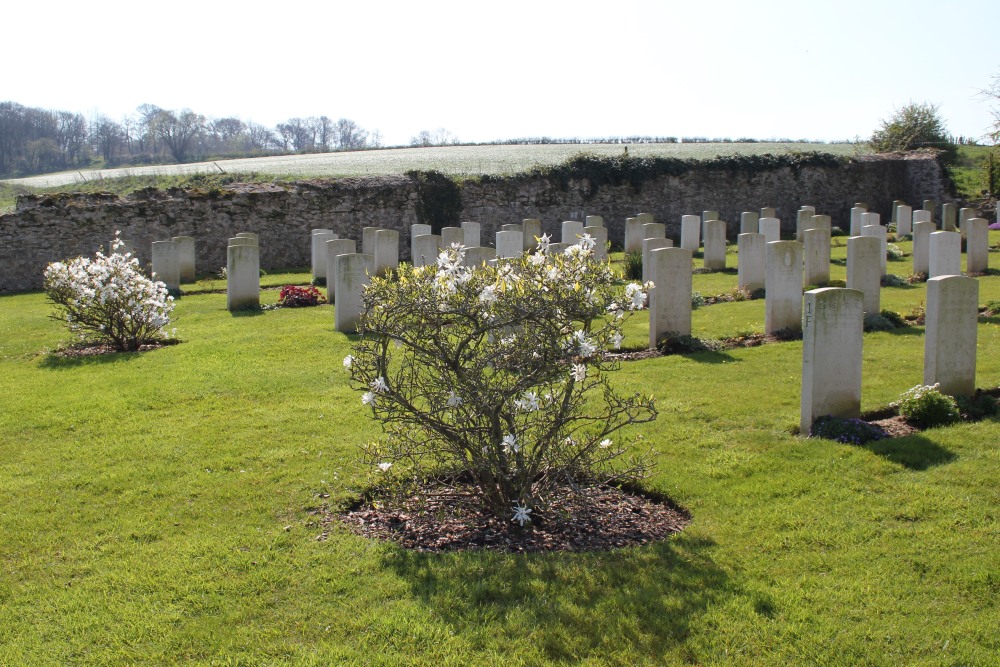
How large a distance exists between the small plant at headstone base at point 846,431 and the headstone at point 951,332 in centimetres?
112

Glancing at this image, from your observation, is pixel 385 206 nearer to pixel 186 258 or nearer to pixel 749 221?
pixel 186 258

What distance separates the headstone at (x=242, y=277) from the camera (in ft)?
48.2

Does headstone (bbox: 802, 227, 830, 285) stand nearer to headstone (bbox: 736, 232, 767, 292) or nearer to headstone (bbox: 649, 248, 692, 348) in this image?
headstone (bbox: 736, 232, 767, 292)

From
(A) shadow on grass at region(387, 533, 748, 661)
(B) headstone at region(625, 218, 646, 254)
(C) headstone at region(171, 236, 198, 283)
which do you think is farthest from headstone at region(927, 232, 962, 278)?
(C) headstone at region(171, 236, 198, 283)

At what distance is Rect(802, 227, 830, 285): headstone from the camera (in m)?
15.2

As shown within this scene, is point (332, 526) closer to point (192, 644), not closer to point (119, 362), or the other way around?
point (192, 644)

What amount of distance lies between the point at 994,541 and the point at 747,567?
1538 millimetres

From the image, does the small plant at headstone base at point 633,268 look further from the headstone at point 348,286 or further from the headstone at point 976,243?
the headstone at point 976,243

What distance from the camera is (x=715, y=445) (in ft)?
22.3

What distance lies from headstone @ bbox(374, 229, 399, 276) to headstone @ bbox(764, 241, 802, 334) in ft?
27.3

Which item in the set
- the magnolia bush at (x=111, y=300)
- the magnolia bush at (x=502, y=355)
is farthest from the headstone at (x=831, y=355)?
the magnolia bush at (x=111, y=300)

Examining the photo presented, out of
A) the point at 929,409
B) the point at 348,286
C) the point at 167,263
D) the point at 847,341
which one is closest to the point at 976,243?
the point at 929,409

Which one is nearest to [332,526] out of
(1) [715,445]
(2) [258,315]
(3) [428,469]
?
(3) [428,469]

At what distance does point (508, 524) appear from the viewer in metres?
5.25
